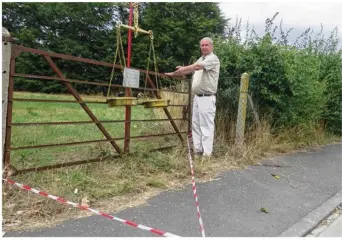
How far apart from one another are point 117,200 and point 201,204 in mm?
952

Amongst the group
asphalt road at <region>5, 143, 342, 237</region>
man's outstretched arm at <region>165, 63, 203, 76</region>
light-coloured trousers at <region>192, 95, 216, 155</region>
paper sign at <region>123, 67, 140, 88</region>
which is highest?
man's outstretched arm at <region>165, 63, 203, 76</region>

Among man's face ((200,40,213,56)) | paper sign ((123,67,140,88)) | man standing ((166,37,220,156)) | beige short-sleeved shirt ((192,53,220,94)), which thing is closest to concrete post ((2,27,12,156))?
paper sign ((123,67,140,88))

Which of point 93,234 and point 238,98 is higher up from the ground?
point 238,98

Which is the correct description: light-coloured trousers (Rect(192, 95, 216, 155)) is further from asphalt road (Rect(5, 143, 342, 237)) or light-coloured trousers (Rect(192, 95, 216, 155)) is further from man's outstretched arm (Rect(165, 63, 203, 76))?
→ asphalt road (Rect(5, 143, 342, 237))

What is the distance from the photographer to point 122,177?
4.57 metres

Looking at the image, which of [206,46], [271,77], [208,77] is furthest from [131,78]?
[271,77]

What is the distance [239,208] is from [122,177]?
1548 mm

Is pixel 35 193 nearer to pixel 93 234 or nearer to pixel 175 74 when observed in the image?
pixel 93 234

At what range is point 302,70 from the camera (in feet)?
25.0

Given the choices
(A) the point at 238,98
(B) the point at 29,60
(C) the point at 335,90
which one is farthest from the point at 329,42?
(B) the point at 29,60

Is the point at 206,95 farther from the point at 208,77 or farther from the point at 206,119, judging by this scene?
the point at 206,119

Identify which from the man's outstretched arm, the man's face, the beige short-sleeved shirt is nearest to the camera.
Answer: the man's outstretched arm

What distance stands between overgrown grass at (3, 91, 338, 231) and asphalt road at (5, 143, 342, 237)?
0.21 m

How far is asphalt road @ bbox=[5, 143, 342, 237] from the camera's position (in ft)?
10.5
